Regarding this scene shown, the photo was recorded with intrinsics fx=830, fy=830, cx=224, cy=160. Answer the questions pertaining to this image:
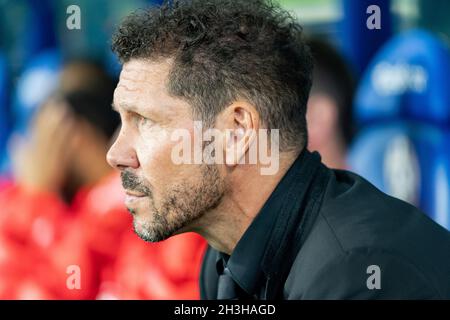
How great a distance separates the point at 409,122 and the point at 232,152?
1507mm

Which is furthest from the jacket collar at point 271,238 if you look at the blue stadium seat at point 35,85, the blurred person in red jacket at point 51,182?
the blue stadium seat at point 35,85

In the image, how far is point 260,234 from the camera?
165 centimetres

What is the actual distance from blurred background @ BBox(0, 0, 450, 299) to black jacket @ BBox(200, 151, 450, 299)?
1311mm

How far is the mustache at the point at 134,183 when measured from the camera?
1723 millimetres

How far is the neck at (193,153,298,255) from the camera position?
5.68 ft

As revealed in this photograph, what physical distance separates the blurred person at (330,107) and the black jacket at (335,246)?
1.52 m

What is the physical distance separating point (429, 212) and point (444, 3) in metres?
0.80

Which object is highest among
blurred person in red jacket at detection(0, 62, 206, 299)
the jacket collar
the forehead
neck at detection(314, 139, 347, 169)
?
the forehead

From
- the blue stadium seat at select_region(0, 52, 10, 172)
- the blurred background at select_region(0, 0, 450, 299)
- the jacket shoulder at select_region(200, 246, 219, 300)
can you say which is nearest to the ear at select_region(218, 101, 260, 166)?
the jacket shoulder at select_region(200, 246, 219, 300)

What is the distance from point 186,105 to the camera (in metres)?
1.71

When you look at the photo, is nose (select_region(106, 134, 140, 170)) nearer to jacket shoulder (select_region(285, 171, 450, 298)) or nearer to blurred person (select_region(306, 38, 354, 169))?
jacket shoulder (select_region(285, 171, 450, 298))

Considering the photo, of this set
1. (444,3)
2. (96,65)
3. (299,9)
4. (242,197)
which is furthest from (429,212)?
(96,65)

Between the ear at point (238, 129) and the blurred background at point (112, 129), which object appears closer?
the ear at point (238, 129)

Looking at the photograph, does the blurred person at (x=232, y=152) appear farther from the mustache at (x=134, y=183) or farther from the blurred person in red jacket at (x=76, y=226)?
the blurred person in red jacket at (x=76, y=226)
